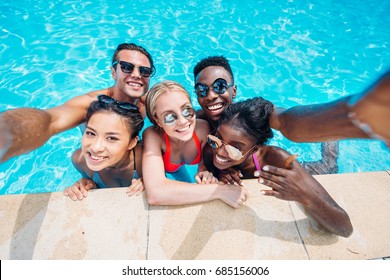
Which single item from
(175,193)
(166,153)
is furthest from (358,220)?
(166,153)

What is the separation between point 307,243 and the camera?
2.43m

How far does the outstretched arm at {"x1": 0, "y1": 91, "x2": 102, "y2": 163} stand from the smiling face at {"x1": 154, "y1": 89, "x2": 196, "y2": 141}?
1090 mm

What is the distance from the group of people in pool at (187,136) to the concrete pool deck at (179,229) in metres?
0.13

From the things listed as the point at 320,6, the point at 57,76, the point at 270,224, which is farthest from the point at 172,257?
the point at 320,6

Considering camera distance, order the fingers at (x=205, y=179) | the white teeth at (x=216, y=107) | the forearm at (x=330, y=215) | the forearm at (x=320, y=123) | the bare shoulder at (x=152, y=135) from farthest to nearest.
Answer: the white teeth at (x=216, y=107) < the bare shoulder at (x=152, y=135) < the fingers at (x=205, y=179) < the forearm at (x=330, y=215) < the forearm at (x=320, y=123)

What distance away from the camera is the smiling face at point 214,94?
11.4 feet

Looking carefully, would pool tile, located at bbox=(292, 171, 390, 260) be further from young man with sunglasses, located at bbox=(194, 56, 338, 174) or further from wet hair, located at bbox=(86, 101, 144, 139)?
wet hair, located at bbox=(86, 101, 144, 139)

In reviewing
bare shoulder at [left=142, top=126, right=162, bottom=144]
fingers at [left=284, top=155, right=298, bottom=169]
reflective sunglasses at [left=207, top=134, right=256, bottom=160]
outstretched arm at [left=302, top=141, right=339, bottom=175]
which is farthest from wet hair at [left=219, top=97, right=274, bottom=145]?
outstretched arm at [left=302, top=141, right=339, bottom=175]

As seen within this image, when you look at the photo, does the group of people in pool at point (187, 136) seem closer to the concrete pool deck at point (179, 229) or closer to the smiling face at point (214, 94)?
the smiling face at point (214, 94)

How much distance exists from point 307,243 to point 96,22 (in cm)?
879

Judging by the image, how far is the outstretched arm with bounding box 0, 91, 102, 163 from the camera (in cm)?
181

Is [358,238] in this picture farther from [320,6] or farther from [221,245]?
[320,6]

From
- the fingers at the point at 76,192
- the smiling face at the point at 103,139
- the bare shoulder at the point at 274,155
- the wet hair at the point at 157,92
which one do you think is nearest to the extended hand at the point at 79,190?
the fingers at the point at 76,192

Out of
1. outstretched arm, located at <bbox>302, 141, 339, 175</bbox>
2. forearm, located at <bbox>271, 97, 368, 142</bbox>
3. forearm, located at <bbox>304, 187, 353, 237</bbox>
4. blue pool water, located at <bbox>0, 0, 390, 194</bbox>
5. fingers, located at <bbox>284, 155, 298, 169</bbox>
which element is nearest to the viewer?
forearm, located at <bbox>271, 97, 368, 142</bbox>
